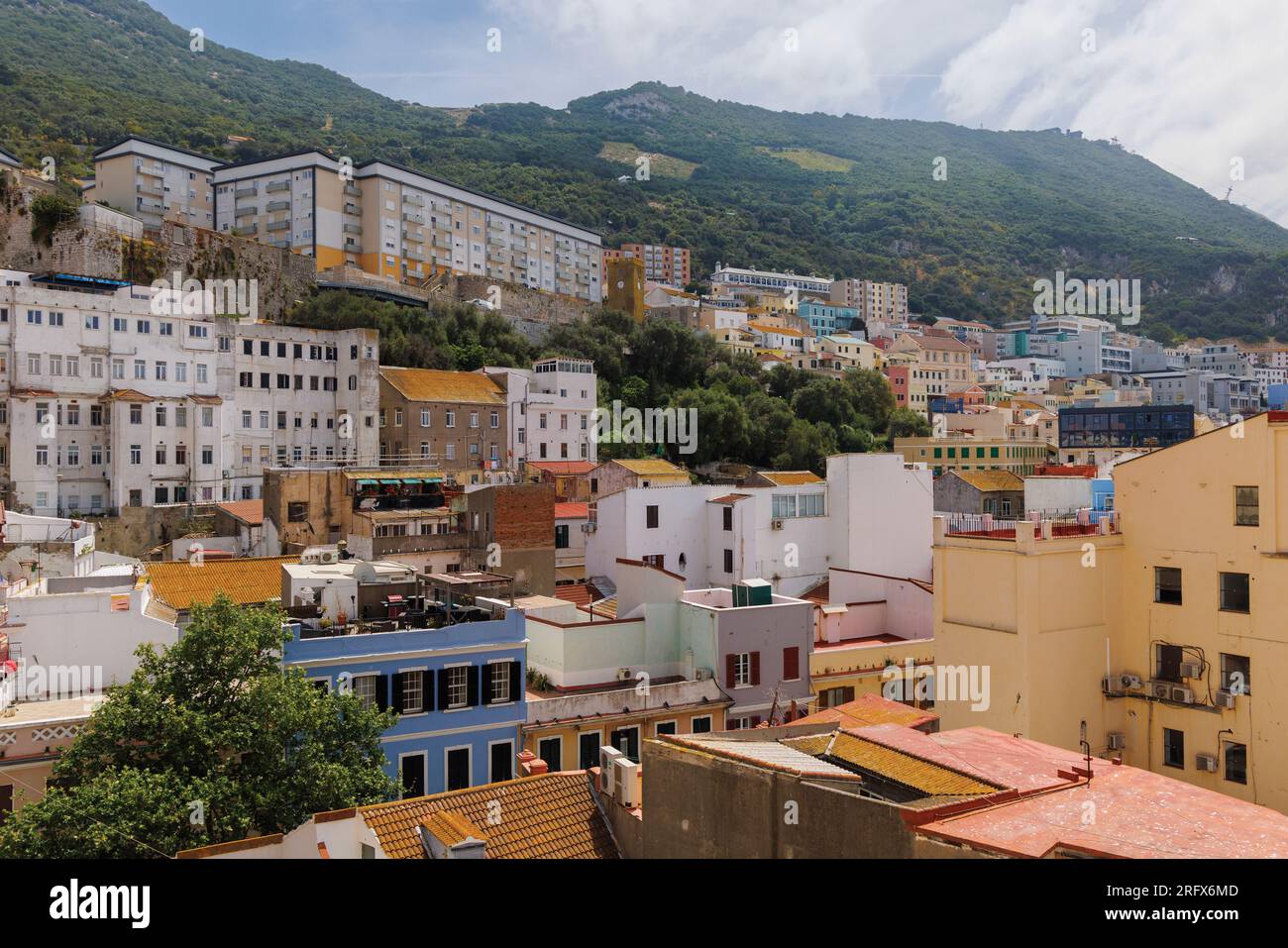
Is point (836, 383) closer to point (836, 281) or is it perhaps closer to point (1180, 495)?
point (1180, 495)

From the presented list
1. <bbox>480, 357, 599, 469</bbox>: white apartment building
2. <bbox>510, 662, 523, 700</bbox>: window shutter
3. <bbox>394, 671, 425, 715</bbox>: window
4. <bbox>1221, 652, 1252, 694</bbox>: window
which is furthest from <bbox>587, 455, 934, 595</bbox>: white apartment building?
<bbox>480, 357, 599, 469</bbox>: white apartment building

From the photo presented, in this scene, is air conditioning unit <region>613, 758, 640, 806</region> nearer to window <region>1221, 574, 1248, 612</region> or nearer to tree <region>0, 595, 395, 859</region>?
tree <region>0, 595, 395, 859</region>

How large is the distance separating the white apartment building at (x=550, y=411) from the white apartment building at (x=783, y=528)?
26301 millimetres

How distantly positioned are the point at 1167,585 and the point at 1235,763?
3.12 metres

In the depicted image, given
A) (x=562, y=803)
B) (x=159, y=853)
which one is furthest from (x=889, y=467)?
(x=159, y=853)

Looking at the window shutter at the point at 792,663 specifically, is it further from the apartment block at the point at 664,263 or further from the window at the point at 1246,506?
the apartment block at the point at 664,263

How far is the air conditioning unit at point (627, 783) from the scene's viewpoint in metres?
13.0

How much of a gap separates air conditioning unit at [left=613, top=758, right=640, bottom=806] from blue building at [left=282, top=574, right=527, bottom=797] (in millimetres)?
6902

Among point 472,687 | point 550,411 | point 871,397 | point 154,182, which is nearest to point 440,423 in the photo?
point 550,411

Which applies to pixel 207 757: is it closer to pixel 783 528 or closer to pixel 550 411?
pixel 783 528

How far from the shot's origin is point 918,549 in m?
35.9

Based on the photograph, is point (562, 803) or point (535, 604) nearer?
point (562, 803)

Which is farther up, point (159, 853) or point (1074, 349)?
point (1074, 349)
